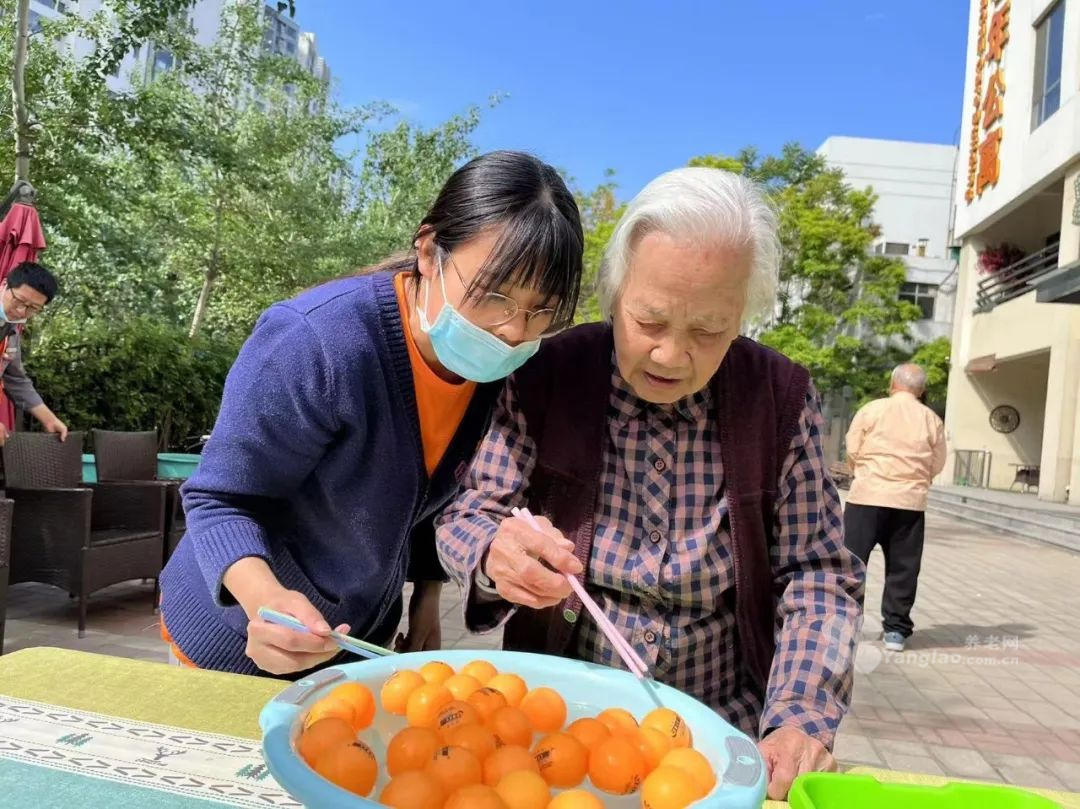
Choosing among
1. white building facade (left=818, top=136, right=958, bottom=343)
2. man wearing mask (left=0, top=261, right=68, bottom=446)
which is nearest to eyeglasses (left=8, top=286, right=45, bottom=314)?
man wearing mask (left=0, top=261, right=68, bottom=446)

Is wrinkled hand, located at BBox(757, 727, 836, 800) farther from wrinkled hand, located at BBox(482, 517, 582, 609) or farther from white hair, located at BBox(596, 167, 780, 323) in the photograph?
white hair, located at BBox(596, 167, 780, 323)

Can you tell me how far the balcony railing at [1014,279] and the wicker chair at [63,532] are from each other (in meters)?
19.0

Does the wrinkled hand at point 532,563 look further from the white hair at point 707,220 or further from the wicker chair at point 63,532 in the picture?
the wicker chair at point 63,532

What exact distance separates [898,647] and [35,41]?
8.37 metres

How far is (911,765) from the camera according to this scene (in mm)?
3697

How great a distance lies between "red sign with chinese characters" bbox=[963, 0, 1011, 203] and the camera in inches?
776

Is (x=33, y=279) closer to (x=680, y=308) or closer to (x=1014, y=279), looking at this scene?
(x=680, y=308)

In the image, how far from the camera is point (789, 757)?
1.18m

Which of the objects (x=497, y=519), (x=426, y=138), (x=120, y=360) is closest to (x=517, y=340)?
(x=497, y=519)

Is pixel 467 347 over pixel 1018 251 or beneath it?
beneath

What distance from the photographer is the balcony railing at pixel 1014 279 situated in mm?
18828

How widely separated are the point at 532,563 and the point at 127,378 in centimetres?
798

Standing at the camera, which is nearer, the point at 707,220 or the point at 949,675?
the point at 707,220

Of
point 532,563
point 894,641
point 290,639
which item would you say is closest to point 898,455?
point 894,641
